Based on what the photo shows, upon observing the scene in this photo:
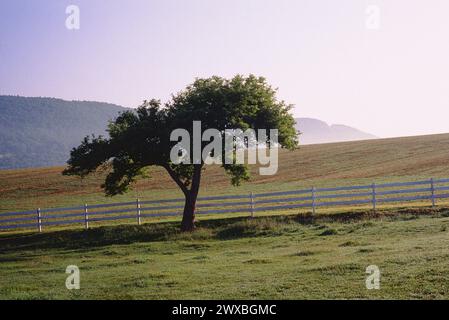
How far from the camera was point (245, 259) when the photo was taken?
648 inches

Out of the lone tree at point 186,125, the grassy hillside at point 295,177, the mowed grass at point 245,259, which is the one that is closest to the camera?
the mowed grass at point 245,259

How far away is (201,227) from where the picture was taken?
86.6 ft

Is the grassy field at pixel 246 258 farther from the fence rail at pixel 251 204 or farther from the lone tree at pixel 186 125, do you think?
the lone tree at pixel 186 125

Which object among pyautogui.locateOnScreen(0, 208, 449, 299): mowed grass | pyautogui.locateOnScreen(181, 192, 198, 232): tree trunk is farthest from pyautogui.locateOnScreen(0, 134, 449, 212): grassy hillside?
pyautogui.locateOnScreen(0, 208, 449, 299): mowed grass

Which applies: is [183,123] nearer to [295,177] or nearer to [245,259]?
[245,259]

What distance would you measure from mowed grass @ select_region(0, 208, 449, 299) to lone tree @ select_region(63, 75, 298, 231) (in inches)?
127

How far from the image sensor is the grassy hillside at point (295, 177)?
46.0m

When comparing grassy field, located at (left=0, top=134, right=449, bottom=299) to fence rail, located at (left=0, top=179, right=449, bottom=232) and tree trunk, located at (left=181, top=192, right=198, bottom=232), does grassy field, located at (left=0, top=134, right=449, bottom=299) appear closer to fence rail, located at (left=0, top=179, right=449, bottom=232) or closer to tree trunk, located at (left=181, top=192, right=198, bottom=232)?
tree trunk, located at (left=181, top=192, right=198, bottom=232)

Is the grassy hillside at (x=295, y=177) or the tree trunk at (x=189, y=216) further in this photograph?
the grassy hillside at (x=295, y=177)

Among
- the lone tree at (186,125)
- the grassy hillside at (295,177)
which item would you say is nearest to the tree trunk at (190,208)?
the lone tree at (186,125)

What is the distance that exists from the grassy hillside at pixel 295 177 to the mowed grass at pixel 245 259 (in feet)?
61.4

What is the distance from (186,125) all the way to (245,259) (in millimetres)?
11159
